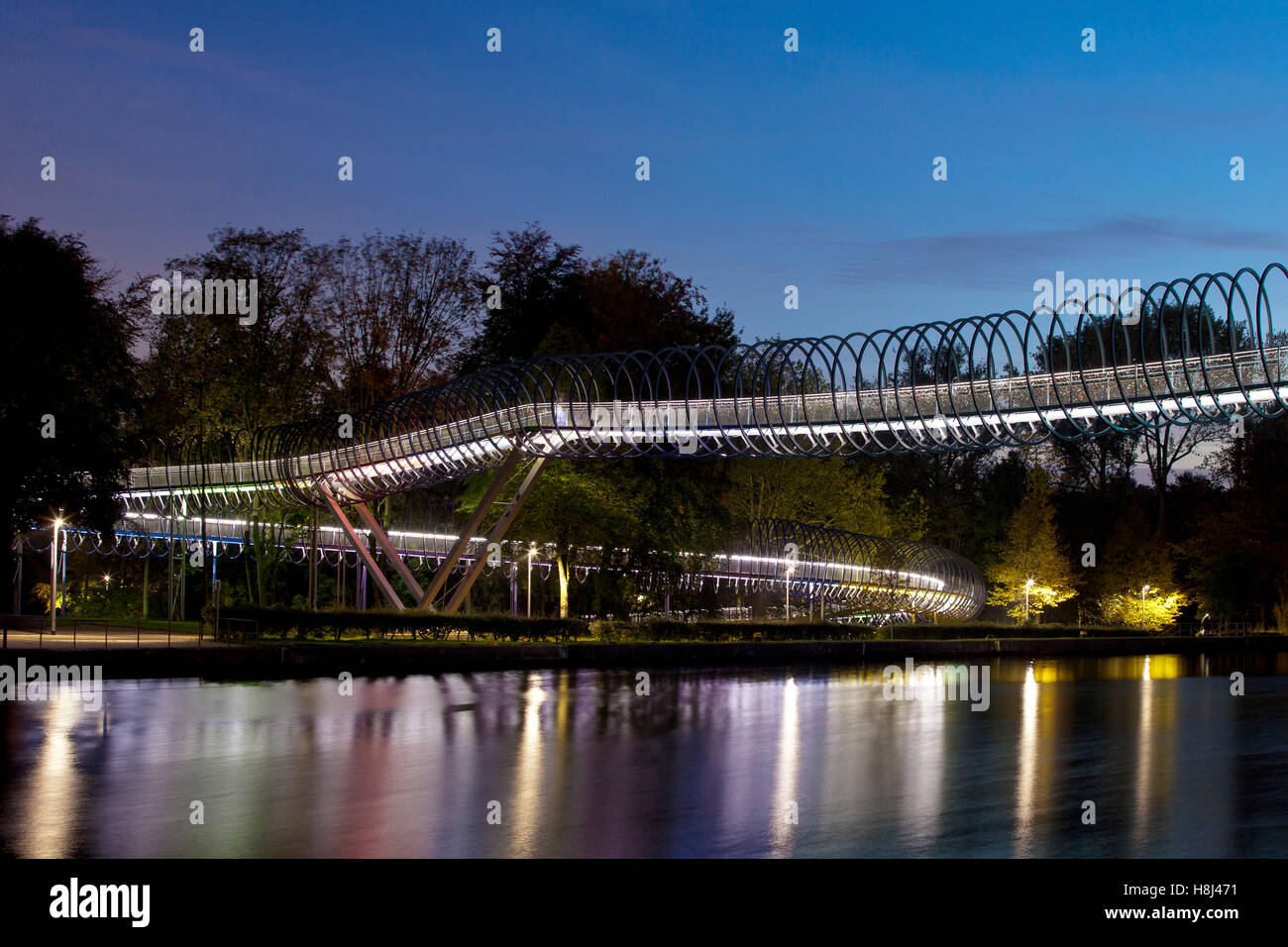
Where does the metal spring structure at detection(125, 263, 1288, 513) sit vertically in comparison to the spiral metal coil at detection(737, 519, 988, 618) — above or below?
above

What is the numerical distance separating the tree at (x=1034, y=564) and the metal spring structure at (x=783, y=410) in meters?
32.8

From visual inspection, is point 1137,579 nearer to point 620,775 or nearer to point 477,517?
point 477,517

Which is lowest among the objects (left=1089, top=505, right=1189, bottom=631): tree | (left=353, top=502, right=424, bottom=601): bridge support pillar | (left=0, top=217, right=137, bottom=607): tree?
(left=1089, top=505, right=1189, bottom=631): tree

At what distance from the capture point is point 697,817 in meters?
13.7

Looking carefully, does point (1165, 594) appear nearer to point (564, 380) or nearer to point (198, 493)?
point (564, 380)

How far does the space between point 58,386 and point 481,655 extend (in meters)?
13.1

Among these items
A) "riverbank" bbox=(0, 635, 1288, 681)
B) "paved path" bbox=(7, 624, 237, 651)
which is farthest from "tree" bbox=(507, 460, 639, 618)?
"paved path" bbox=(7, 624, 237, 651)

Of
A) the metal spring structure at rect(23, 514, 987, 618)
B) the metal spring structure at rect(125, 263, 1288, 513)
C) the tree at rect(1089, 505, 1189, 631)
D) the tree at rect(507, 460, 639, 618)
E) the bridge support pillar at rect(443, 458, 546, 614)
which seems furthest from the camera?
the tree at rect(1089, 505, 1189, 631)

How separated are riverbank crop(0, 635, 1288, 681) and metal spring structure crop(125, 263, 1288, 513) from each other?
660cm

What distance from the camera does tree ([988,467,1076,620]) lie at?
77562mm

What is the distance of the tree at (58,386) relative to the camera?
28406 mm

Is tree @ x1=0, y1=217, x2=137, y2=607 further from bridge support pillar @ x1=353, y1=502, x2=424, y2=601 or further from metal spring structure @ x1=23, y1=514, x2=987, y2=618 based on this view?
metal spring structure @ x1=23, y1=514, x2=987, y2=618

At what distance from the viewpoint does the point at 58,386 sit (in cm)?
2911

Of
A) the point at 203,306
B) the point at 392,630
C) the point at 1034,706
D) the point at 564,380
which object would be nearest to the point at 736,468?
the point at 564,380
